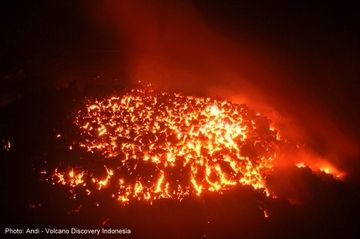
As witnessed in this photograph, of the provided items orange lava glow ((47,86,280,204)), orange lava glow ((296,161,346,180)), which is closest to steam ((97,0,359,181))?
orange lava glow ((296,161,346,180))

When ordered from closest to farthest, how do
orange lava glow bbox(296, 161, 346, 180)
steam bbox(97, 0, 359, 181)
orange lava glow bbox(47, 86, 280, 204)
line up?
orange lava glow bbox(47, 86, 280, 204), orange lava glow bbox(296, 161, 346, 180), steam bbox(97, 0, 359, 181)

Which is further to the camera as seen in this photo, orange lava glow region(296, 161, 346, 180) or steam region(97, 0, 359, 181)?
steam region(97, 0, 359, 181)

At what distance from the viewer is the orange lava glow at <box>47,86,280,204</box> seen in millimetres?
5961

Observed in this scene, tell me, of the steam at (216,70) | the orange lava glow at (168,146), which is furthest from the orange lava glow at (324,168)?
the orange lava glow at (168,146)

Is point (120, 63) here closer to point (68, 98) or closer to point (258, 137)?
point (68, 98)

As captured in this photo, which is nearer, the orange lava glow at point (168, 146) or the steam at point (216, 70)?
the orange lava glow at point (168, 146)

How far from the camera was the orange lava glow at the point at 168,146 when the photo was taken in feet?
19.6

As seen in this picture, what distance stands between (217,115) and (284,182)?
1986 millimetres

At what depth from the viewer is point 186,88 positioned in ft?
28.0

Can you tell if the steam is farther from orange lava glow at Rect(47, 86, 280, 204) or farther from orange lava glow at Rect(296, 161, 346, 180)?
orange lava glow at Rect(47, 86, 280, 204)

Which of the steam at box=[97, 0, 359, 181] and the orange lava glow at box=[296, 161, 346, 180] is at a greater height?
the steam at box=[97, 0, 359, 181]

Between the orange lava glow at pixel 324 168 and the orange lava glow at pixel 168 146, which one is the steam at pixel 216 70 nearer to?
the orange lava glow at pixel 324 168

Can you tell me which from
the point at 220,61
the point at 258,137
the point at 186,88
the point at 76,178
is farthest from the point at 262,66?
the point at 76,178

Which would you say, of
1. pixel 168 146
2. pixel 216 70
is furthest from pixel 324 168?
pixel 216 70
